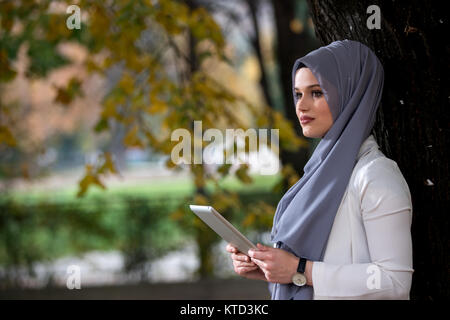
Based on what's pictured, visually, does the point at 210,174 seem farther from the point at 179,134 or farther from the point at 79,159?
the point at 79,159

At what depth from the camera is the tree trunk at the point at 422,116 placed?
→ 262 cm

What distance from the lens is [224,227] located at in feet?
7.25

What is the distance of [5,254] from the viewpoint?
8906mm

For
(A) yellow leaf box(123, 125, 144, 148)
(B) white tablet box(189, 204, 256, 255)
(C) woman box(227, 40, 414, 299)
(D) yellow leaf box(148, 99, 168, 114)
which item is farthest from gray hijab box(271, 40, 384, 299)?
(A) yellow leaf box(123, 125, 144, 148)

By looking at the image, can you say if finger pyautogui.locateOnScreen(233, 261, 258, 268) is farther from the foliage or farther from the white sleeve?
the foliage

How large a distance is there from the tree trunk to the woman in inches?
14.0

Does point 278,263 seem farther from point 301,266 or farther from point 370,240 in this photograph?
point 370,240

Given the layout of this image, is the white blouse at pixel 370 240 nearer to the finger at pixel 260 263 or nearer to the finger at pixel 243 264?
the finger at pixel 260 263

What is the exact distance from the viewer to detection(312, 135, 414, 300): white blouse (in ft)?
6.71

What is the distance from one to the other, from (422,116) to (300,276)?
913 millimetres

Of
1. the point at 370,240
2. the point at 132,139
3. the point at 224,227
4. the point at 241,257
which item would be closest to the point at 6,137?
the point at 132,139

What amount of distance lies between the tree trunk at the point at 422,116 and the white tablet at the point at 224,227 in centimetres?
78
